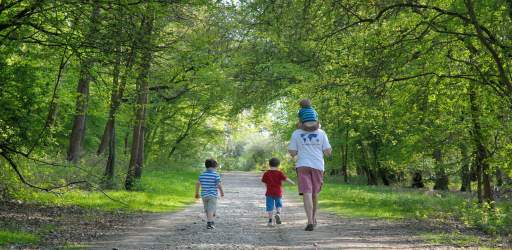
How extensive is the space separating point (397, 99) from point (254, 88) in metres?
8.32

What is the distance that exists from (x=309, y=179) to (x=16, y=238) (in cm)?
504

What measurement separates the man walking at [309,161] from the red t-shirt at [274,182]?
235 cm

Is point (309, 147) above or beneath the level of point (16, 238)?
above

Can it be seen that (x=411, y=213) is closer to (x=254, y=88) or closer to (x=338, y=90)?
(x=338, y=90)

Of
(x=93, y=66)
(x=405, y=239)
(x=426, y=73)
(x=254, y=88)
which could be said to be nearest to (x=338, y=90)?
(x=426, y=73)

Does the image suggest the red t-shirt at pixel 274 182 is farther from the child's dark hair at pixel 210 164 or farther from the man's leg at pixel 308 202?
the man's leg at pixel 308 202

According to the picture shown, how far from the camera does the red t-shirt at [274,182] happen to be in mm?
13240

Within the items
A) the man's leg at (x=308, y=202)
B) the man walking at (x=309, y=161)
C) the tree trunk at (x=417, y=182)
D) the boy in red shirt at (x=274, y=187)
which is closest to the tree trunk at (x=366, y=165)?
the tree trunk at (x=417, y=182)

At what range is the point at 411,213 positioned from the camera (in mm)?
17594

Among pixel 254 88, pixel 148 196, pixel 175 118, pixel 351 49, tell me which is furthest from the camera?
pixel 175 118

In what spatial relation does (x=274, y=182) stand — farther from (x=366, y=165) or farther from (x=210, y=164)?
→ (x=366, y=165)

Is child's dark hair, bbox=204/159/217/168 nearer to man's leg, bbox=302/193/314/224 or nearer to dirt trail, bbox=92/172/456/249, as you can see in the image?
dirt trail, bbox=92/172/456/249

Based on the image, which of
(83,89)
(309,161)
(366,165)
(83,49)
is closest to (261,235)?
(309,161)

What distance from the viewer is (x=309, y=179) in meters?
10.8
